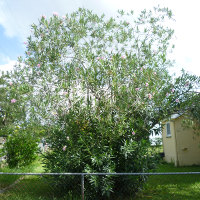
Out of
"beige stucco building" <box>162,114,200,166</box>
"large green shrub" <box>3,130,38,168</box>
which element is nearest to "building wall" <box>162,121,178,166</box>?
"beige stucco building" <box>162,114,200,166</box>

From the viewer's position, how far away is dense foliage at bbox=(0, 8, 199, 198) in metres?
6.22

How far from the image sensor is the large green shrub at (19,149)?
12.2m

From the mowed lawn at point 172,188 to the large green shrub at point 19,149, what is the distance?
640 centimetres

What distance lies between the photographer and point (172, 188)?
313 inches

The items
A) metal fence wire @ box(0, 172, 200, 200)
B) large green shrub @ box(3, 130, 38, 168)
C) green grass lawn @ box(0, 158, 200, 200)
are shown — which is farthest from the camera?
large green shrub @ box(3, 130, 38, 168)

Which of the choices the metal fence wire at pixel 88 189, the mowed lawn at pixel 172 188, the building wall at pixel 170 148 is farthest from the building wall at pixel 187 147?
the metal fence wire at pixel 88 189

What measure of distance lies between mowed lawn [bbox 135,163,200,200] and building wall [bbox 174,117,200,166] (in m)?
3.90

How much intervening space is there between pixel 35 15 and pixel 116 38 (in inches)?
108

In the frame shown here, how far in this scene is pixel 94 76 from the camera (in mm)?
6535

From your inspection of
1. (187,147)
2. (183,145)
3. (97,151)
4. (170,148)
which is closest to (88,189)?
(97,151)

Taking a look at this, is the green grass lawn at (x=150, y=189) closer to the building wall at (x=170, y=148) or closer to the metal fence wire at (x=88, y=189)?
the metal fence wire at (x=88, y=189)

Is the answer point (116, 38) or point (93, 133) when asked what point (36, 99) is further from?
point (116, 38)

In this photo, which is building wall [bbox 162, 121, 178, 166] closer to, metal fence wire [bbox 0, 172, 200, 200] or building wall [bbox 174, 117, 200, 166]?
building wall [bbox 174, 117, 200, 166]

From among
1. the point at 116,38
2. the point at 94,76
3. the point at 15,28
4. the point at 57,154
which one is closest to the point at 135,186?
→ the point at 57,154
